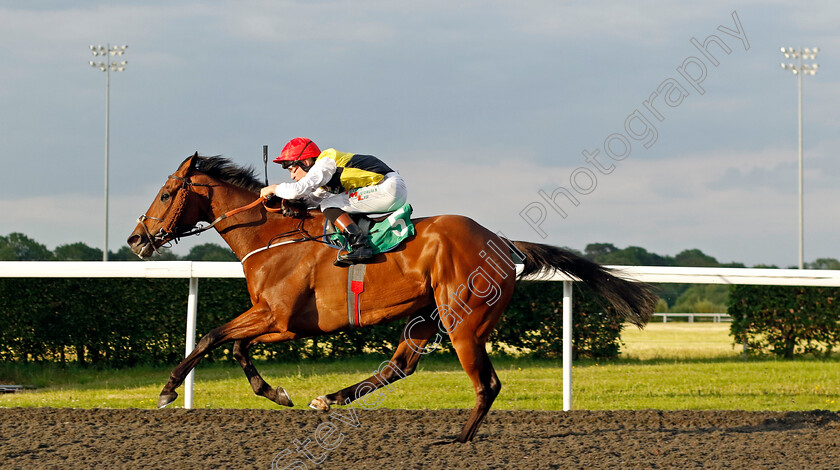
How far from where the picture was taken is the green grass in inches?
256

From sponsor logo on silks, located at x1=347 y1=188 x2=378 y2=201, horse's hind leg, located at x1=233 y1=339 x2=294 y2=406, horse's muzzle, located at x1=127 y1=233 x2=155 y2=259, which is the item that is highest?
Result: sponsor logo on silks, located at x1=347 y1=188 x2=378 y2=201

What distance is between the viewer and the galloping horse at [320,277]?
4375mm

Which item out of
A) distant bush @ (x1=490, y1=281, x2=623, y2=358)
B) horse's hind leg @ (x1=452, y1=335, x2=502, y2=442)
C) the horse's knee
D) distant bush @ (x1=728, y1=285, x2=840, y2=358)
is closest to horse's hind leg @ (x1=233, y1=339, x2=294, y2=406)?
the horse's knee

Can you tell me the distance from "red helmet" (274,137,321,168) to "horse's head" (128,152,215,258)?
51cm

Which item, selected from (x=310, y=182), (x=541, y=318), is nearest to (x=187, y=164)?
(x=310, y=182)

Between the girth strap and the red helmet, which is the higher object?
the red helmet

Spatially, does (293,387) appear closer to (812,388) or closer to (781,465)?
(781,465)

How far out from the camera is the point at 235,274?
563cm

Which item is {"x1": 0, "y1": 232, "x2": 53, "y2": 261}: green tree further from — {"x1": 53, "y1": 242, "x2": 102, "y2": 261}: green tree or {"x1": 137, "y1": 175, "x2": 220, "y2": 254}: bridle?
{"x1": 137, "y1": 175, "x2": 220, "y2": 254}: bridle

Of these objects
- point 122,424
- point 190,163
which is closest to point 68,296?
point 122,424

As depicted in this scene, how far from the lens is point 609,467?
152 inches

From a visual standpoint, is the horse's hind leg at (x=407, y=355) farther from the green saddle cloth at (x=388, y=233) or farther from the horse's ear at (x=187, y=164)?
the horse's ear at (x=187, y=164)

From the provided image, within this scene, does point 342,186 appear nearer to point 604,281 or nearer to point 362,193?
point 362,193

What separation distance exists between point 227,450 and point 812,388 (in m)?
5.72
